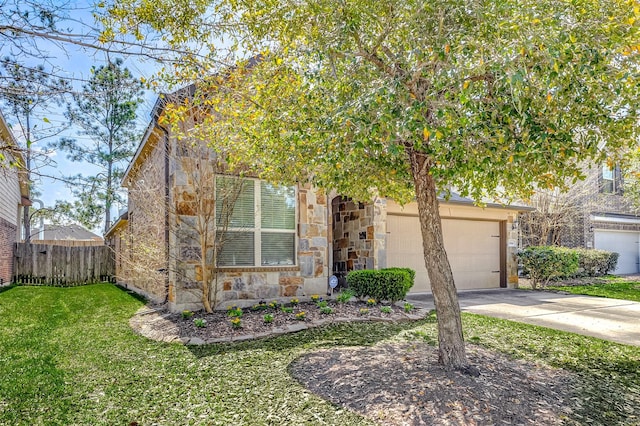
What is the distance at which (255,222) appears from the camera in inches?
311

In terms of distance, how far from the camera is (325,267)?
8.66 meters

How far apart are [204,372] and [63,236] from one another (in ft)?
93.4

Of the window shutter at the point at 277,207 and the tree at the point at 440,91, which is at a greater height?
the tree at the point at 440,91

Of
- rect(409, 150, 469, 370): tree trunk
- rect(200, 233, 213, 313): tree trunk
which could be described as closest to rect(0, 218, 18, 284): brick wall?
rect(200, 233, 213, 313): tree trunk

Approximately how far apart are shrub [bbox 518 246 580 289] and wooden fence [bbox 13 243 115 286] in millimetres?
15227

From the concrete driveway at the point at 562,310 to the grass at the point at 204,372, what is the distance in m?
0.63

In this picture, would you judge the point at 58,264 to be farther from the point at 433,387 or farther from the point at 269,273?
the point at 433,387

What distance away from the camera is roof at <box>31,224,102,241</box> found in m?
21.2

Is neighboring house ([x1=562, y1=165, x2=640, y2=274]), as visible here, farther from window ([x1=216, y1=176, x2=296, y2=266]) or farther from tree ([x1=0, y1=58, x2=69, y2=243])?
tree ([x1=0, y1=58, x2=69, y2=243])

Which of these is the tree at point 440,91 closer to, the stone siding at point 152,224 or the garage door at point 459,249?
the stone siding at point 152,224

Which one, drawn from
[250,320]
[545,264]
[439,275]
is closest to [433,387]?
[439,275]

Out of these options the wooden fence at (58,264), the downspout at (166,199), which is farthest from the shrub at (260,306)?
the wooden fence at (58,264)

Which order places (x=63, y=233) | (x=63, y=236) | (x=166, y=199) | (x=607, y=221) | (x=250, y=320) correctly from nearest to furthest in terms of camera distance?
(x=250, y=320), (x=166, y=199), (x=607, y=221), (x=63, y=233), (x=63, y=236)

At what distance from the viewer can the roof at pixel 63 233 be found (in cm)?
2119
